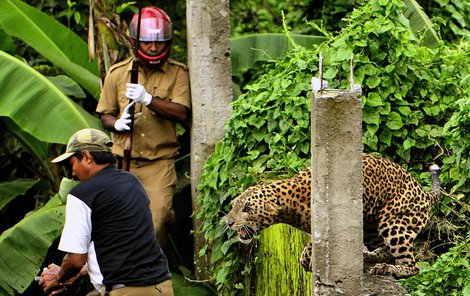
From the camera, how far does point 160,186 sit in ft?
33.9

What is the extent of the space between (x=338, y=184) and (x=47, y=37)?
5817 millimetres

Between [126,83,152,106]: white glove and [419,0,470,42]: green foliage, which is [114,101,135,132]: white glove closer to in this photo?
[126,83,152,106]: white glove

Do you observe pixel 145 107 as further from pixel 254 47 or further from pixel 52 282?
pixel 52 282

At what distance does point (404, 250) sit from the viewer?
24.5ft

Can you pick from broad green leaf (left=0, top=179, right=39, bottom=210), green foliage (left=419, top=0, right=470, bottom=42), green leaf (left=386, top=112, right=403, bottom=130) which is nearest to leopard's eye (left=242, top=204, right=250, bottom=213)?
green leaf (left=386, top=112, right=403, bottom=130)

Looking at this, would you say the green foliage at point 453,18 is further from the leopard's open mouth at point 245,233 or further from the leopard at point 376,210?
the leopard's open mouth at point 245,233

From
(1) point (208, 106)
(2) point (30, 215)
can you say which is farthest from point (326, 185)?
(2) point (30, 215)

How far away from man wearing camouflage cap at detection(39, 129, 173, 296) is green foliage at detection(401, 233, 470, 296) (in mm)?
1801

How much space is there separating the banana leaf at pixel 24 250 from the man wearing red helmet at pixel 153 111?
0.87 metres

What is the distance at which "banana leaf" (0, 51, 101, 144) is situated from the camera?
10.6 metres

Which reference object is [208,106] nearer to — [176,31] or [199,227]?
[199,227]

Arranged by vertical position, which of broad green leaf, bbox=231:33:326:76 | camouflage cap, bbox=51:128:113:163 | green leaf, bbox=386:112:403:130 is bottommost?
camouflage cap, bbox=51:128:113:163

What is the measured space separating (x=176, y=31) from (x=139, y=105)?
2952 mm

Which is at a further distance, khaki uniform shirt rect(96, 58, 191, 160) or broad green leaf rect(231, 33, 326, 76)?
broad green leaf rect(231, 33, 326, 76)
